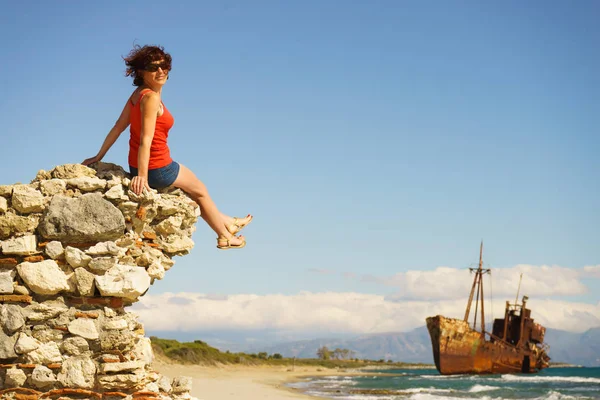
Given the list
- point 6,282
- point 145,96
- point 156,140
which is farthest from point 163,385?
point 145,96

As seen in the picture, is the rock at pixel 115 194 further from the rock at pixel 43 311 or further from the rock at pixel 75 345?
the rock at pixel 75 345

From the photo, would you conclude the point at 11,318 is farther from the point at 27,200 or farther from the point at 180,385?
the point at 180,385

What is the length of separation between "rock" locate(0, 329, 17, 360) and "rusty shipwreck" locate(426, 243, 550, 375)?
45806mm

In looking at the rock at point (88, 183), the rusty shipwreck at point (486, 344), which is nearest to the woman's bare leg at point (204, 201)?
the rock at point (88, 183)

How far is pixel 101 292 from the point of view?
5.52 m

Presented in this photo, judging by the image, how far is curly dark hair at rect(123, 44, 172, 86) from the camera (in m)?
5.95

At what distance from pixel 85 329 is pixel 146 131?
5.66 feet

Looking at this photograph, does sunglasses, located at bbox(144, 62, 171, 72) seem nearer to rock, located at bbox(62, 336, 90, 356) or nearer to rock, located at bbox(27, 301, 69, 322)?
rock, located at bbox(27, 301, 69, 322)

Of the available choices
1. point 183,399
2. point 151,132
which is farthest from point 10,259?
point 183,399

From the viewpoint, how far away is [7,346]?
18.1 ft

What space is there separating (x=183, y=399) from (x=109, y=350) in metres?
1.09

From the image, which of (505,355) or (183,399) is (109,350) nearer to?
(183,399)

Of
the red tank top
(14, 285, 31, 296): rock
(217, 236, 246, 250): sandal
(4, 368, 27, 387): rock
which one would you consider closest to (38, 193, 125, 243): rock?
(14, 285, 31, 296): rock

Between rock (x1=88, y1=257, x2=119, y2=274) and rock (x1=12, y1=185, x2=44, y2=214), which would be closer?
rock (x1=88, y1=257, x2=119, y2=274)
